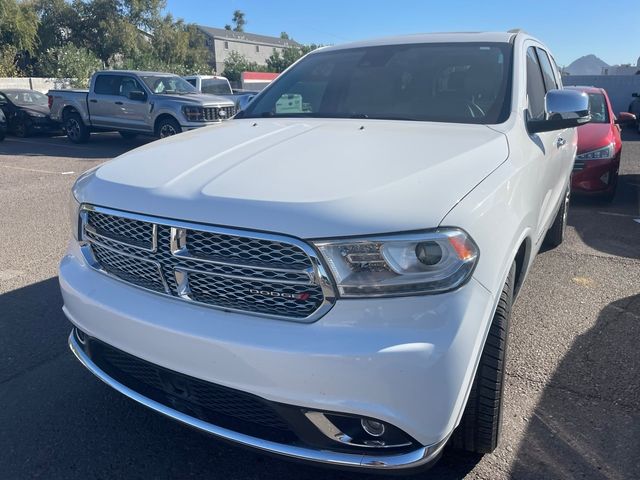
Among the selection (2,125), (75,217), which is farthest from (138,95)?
(75,217)

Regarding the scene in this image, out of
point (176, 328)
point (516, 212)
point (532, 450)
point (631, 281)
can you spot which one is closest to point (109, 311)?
point (176, 328)

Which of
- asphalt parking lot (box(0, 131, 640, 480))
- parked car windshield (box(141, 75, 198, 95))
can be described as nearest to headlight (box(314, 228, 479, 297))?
asphalt parking lot (box(0, 131, 640, 480))

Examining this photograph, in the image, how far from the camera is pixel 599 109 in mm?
8656

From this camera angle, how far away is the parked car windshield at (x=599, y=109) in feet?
27.7

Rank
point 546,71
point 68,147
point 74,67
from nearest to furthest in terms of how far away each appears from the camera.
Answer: point 546,71 < point 68,147 < point 74,67

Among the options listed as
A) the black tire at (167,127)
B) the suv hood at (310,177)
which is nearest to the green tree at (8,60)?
the black tire at (167,127)

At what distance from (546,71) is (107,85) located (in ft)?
41.5

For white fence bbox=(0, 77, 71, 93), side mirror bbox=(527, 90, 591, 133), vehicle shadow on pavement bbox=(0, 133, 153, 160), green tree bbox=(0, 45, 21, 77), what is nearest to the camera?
side mirror bbox=(527, 90, 591, 133)

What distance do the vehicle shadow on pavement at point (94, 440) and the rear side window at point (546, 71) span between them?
3072mm

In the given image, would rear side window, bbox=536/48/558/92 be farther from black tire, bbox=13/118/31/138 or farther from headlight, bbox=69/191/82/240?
black tire, bbox=13/118/31/138

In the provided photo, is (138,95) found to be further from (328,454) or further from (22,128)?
(328,454)

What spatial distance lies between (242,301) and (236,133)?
1.33m

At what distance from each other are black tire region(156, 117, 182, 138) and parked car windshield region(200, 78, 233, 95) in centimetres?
377

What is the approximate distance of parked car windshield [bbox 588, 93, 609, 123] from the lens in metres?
8.45
